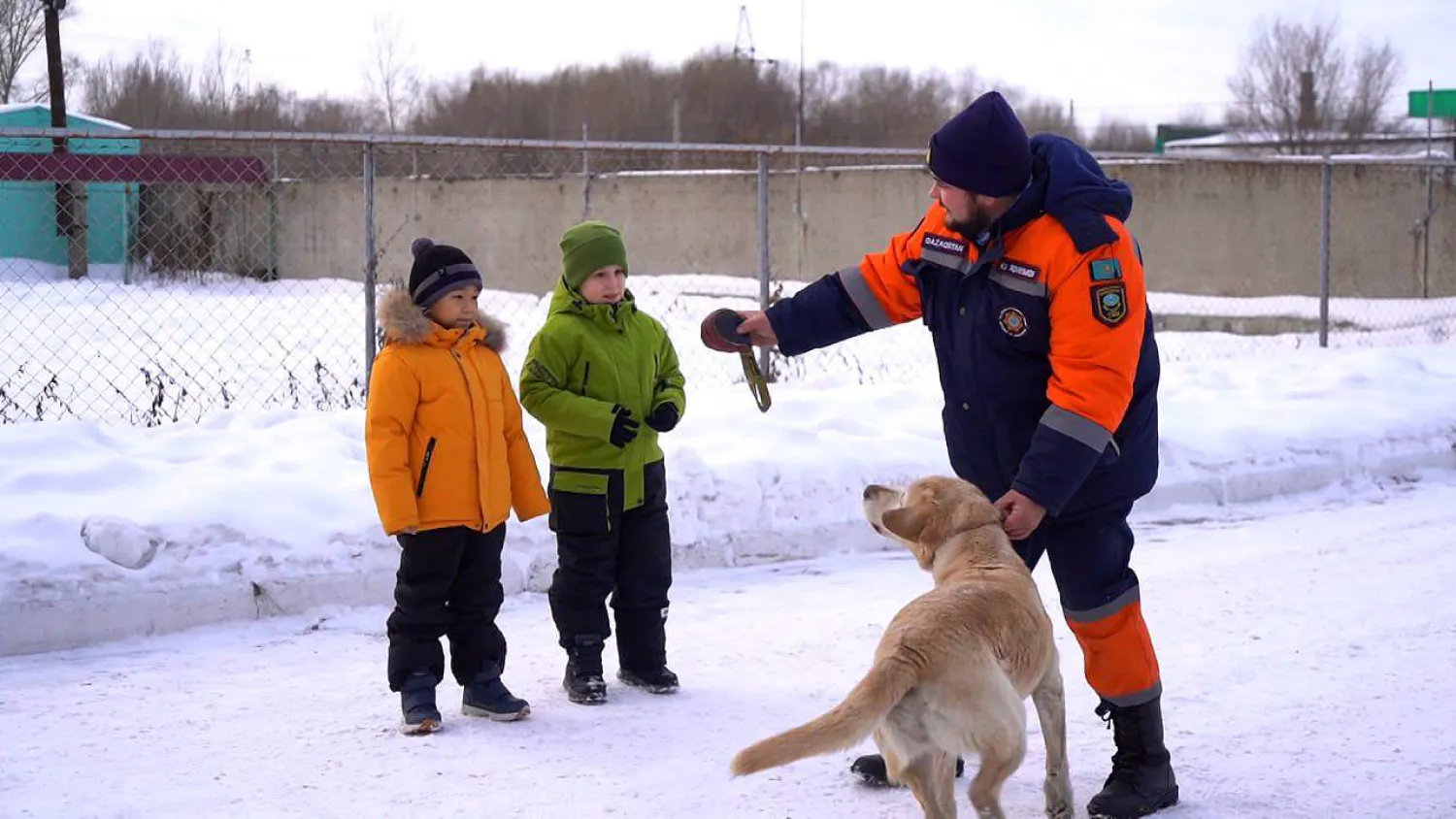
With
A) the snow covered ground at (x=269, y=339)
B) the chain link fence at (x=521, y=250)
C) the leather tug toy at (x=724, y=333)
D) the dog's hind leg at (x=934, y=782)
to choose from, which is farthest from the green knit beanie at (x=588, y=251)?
the snow covered ground at (x=269, y=339)

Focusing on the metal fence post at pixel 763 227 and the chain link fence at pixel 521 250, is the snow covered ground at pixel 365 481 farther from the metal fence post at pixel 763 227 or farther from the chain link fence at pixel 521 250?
the chain link fence at pixel 521 250

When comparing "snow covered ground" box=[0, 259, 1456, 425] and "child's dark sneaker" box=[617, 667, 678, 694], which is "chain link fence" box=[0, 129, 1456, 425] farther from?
"child's dark sneaker" box=[617, 667, 678, 694]

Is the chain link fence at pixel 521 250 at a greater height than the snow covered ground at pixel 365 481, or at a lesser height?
greater

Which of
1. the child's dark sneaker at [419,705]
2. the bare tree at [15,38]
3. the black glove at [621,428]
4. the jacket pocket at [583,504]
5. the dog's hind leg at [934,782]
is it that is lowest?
the child's dark sneaker at [419,705]

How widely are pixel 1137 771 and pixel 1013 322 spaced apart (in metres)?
1.27

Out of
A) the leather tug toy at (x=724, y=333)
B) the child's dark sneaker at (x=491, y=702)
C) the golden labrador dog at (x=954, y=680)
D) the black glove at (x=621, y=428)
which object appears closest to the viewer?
the golden labrador dog at (x=954, y=680)

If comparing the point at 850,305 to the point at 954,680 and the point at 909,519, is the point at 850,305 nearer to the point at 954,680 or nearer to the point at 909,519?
the point at 909,519

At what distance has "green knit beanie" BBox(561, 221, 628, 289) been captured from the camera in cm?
500

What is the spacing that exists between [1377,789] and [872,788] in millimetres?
1409

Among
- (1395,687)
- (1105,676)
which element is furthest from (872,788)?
(1395,687)

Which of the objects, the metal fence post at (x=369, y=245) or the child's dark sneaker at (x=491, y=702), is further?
the metal fence post at (x=369, y=245)

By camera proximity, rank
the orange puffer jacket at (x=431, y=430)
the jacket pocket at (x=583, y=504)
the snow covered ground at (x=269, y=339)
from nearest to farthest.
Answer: the orange puffer jacket at (x=431, y=430)
the jacket pocket at (x=583, y=504)
the snow covered ground at (x=269, y=339)

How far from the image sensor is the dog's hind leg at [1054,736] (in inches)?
147

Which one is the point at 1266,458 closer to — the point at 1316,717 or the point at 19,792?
the point at 1316,717
